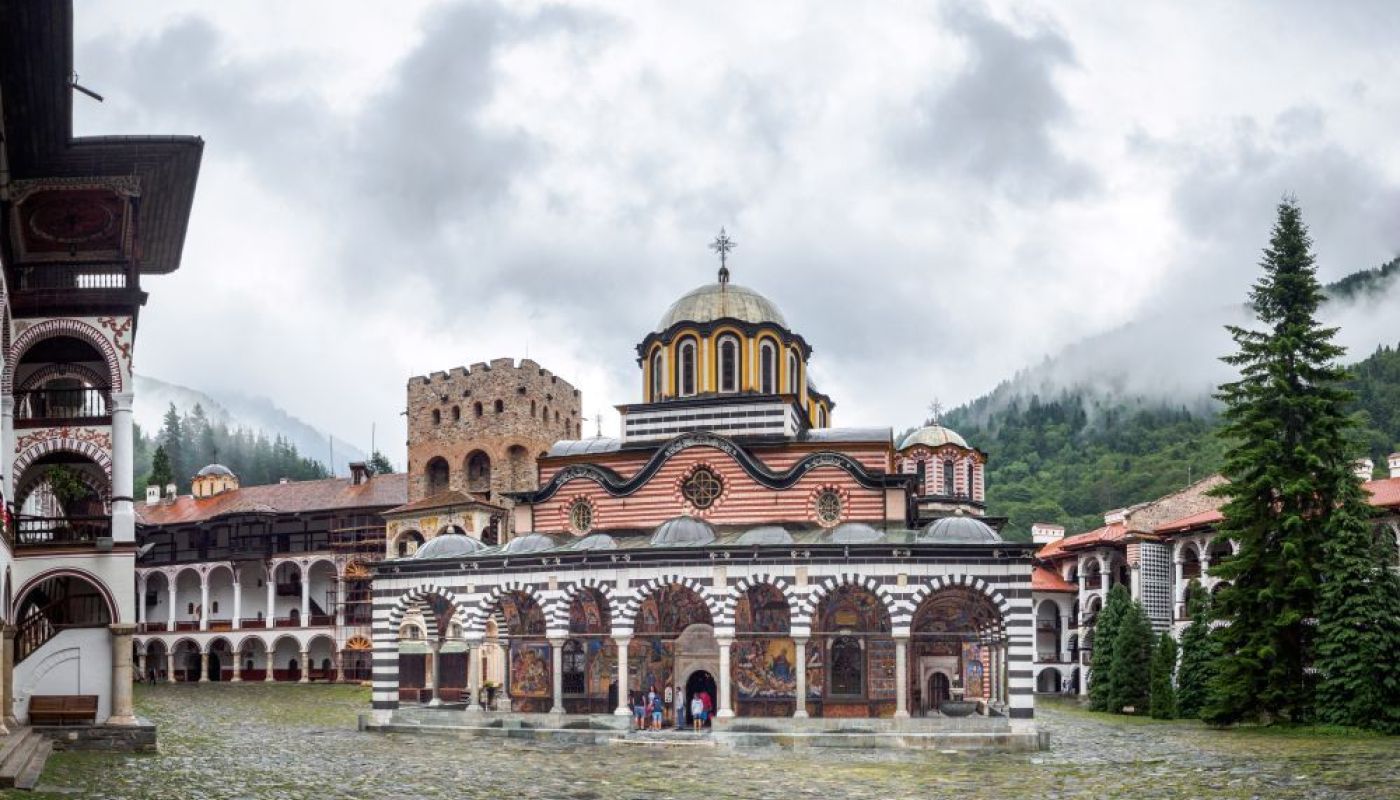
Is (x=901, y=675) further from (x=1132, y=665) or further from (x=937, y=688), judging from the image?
(x=1132, y=665)

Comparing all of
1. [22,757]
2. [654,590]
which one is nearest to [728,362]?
[654,590]

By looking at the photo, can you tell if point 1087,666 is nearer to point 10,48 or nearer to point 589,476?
point 589,476

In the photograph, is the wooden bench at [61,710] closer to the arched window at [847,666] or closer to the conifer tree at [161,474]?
the arched window at [847,666]

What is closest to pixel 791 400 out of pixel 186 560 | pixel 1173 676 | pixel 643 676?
pixel 643 676

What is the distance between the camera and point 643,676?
38188mm

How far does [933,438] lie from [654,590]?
92.4ft

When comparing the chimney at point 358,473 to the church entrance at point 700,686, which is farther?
the chimney at point 358,473

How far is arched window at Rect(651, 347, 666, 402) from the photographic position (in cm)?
4241

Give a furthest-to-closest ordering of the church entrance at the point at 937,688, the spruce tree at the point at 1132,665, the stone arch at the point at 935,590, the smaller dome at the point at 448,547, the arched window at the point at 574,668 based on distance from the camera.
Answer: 1. the spruce tree at the point at 1132,665
2. the church entrance at the point at 937,688
3. the arched window at the point at 574,668
4. the smaller dome at the point at 448,547
5. the stone arch at the point at 935,590

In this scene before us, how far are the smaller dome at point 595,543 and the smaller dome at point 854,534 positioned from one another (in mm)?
5120

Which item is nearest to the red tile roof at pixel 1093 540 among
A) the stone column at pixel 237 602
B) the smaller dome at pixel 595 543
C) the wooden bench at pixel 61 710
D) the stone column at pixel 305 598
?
the smaller dome at pixel 595 543

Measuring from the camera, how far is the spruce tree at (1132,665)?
4838cm

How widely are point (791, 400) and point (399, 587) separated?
11.4 m

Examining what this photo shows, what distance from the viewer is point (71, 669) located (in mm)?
26125
